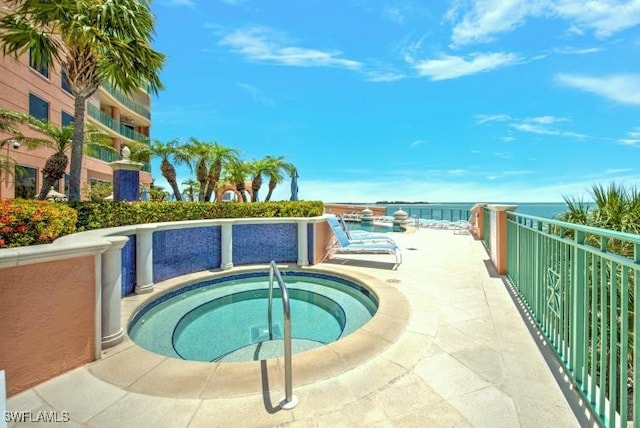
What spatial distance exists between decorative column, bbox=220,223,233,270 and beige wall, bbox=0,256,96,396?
13.2 ft

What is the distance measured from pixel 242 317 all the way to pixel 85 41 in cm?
694

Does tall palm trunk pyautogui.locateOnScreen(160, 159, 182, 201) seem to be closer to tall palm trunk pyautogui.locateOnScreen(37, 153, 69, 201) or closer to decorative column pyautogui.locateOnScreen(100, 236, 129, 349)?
tall palm trunk pyautogui.locateOnScreen(37, 153, 69, 201)

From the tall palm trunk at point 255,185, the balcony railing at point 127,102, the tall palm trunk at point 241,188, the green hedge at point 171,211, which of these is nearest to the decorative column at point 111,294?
the green hedge at point 171,211

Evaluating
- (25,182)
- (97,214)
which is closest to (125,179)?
(97,214)

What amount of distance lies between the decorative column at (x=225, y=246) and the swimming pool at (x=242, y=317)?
1.55ft

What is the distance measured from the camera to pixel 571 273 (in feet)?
8.77

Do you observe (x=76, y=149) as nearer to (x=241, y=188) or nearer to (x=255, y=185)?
(x=255, y=185)

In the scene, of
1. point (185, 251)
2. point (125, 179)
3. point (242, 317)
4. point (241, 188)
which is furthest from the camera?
point (241, 188)

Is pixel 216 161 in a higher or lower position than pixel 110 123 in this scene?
lower

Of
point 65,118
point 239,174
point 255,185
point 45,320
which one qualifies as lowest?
point 45,320

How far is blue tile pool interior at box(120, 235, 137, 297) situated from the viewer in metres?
5.18

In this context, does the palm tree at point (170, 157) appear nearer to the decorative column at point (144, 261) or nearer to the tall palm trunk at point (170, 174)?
the tall palm trunk at point (170, 174)

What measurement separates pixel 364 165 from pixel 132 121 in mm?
28389

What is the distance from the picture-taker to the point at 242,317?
5055 mm
